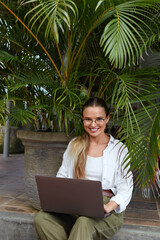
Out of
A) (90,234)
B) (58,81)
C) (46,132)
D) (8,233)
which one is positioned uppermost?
(58,81)

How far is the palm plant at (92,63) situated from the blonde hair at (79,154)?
17cm

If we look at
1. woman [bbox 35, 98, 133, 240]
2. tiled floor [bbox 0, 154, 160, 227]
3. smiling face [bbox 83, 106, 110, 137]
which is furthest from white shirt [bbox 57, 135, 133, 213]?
tiled floor [bbox 0, 154, 160, 227]

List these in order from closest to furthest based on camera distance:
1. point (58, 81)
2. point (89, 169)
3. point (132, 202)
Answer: point (89, 169), point (58, 81), point (132, 202)

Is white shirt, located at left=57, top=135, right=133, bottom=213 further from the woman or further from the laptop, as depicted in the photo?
the laptop

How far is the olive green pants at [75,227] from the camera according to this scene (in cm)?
135

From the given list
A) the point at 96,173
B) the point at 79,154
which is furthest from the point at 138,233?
the point at 79,154

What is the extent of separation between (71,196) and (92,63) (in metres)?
1.21

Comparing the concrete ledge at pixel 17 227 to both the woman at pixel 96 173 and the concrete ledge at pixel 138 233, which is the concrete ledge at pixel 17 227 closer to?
the woman at pixel 96 173

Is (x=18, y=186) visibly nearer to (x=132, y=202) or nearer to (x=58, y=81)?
Result: (x=132, y=202)

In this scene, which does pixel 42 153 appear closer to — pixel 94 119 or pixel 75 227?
pixel 94 119

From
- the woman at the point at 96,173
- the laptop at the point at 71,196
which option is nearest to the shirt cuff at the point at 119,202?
the woman at the point at 96,173

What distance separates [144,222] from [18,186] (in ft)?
5.12

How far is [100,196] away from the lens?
131cm

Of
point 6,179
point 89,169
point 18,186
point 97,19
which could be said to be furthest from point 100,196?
point 6,179
